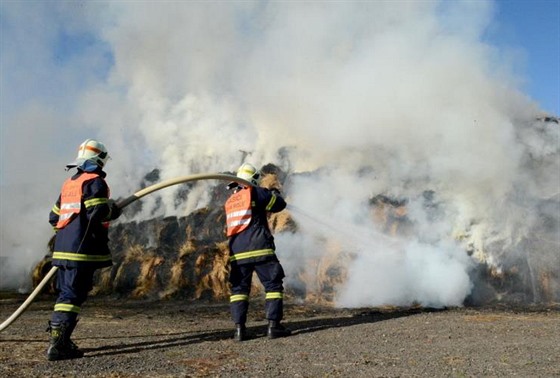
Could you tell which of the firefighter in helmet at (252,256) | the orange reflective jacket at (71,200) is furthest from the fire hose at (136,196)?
the orange reflective jacket at (71,200)

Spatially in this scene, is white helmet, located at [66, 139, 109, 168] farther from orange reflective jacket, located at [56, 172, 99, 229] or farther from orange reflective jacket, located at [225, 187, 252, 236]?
orange reflective jacket, located at [225, 187, 252, 236]

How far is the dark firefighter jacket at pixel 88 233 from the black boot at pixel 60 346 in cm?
54

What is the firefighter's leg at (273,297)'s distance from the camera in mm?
5285

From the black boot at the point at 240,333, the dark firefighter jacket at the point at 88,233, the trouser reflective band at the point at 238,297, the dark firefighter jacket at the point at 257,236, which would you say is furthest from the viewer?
the dark firefighter jacket at the point at 257,236

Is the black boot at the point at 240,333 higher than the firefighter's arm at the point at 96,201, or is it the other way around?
the firefighter's arm at the point at 96,201

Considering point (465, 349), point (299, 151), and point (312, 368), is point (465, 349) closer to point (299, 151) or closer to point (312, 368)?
point (312, 368)

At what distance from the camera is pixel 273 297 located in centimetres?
541

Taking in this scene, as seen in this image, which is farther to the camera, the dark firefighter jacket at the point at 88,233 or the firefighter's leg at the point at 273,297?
the firefighter's leg at the point at 273,297

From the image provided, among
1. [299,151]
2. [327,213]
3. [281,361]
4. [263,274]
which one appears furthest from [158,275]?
[281,361]

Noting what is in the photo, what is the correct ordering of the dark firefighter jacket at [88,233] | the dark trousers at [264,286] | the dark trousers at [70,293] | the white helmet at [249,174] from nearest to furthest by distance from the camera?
the dark trousers at [70,293] → the dark firefighter jacket at [88,233] → the dark trousers at [264,286] → the white helmet at [249,174]

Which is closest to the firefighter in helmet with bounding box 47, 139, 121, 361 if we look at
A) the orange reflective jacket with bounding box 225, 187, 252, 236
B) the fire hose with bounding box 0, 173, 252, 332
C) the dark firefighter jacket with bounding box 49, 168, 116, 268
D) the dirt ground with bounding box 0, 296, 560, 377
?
the dark firefighter jacket with bounding box 49, 168, 116, 268

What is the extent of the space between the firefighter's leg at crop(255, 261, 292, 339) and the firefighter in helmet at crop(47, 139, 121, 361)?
1.67m

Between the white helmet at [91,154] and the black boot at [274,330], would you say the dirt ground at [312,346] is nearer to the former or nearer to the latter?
the black boot at [274,330]

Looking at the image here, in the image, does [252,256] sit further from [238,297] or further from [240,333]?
[240,333]
